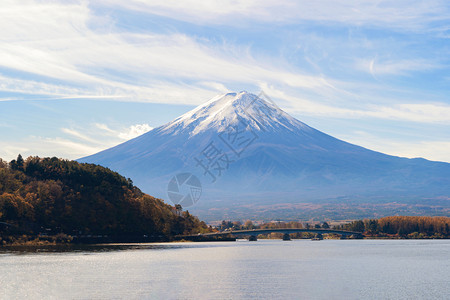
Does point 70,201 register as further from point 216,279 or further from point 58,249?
point 216,279

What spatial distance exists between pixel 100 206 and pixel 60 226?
1232 cm

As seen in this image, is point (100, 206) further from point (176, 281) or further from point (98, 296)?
point (98, 296)

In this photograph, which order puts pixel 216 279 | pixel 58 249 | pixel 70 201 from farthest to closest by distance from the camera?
pixel 70 201
pixel 58 249
pixel 216 279

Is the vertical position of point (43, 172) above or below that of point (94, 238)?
above

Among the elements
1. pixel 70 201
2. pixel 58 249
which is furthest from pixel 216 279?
pixel 70 201

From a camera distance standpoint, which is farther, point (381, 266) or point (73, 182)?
point (73, 182)

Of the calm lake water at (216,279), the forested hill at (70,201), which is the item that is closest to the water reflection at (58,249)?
the forested hill at (70,201)

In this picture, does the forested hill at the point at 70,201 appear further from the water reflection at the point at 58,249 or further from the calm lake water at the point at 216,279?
the calm lake water at the point at 216,279

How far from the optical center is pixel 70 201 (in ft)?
511

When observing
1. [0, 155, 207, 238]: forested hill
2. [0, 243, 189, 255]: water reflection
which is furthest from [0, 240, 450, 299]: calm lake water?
[0, 155, 207, 238]: forested hill

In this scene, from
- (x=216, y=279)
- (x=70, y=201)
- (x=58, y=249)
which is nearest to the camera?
(x=216, y=279)

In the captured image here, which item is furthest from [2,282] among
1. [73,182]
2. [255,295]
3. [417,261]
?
[73,182]

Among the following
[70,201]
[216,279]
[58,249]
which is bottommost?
[216,279]

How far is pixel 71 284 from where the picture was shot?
6588 centimetres
